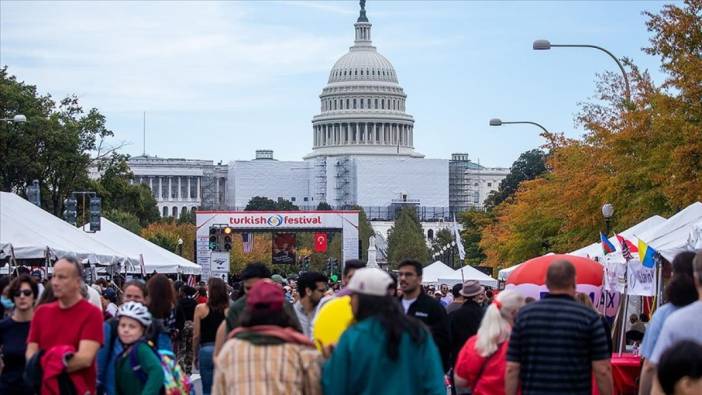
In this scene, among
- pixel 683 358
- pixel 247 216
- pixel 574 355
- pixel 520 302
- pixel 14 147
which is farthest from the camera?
pixel 247 216

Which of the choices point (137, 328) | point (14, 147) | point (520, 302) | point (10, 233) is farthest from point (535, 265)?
point (14, 147)

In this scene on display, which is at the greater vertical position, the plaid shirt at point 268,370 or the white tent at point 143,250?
the white tent at point 143,250

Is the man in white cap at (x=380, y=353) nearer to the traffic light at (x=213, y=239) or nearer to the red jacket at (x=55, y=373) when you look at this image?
the red jacket at (x=55, y=373)

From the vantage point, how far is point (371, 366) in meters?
8.26

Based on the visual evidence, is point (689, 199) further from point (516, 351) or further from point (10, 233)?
point (516, 351)

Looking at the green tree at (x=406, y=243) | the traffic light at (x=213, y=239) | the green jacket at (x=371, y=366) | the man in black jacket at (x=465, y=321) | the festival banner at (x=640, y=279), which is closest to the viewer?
the green jacket at (x=371, y=366)

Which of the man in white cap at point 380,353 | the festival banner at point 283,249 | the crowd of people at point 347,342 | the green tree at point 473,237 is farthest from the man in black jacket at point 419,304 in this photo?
the festival banner at point 283,249

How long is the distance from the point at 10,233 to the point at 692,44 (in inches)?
617

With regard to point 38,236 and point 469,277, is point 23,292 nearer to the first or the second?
point 38,236

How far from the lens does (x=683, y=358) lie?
7.38m

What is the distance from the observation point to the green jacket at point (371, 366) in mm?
8266

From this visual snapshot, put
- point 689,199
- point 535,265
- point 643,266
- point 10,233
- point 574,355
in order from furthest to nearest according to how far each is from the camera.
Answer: point 689,199
point 10,233
point 643,266
point 535,265
point 574,355

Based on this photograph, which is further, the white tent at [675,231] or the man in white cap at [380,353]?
the white tent at [675,231]

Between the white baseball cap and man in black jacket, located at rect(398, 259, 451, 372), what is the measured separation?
4516 millimetres
